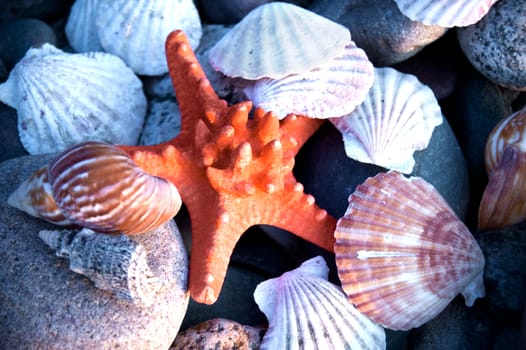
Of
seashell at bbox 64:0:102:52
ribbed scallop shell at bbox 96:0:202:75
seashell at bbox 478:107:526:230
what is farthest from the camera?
seashell at bbox 64:0:102:52

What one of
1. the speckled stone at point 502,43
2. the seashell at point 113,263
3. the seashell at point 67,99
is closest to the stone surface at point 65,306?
the seashell at point 113,263

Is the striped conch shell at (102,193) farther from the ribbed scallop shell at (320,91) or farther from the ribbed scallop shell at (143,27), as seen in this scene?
the ribbed scallop shell at (143,27)

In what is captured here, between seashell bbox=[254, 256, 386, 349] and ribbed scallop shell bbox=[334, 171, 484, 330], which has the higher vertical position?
ribbed scallop shell bbox=[334, 171, 484, 330]

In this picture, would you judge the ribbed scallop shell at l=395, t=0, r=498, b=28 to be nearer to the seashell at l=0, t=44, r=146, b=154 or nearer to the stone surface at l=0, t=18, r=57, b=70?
the seashell at l=0, t=44, r=146, b=154

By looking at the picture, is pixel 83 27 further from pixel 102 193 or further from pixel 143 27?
pixel 102 193

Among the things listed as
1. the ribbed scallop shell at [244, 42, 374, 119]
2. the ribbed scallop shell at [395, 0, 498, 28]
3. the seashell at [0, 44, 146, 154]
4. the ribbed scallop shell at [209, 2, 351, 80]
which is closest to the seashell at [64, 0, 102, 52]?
the seashell at [0, 44, 146, 154]

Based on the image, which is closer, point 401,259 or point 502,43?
point 401,259

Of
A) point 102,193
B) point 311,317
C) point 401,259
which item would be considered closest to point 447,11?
point 401,259
